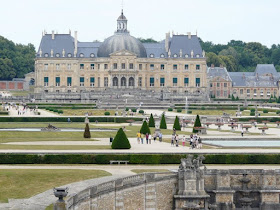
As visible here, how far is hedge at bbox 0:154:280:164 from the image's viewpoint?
4734cm

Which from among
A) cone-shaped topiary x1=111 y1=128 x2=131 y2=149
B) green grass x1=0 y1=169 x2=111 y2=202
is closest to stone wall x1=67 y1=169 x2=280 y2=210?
green grass x1=0 y1=169 x2=111 y2=202

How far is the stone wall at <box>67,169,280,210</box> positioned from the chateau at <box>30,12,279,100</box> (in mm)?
97815

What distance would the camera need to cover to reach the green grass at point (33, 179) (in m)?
37.5

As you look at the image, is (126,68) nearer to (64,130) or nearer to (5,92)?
(5,92)

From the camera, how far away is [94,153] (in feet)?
160

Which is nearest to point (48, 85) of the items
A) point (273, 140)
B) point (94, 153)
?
point (273, 140)

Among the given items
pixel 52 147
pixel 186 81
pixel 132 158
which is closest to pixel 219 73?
pixel 186 81

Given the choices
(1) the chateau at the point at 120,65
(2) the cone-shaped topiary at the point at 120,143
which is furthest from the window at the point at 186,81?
(2) the cone-shaped topiary at the point at 120,143

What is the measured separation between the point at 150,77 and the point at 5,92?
26.9 m

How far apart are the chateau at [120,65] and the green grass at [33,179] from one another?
322 feet

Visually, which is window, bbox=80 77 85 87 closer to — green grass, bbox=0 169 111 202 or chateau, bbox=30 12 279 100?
chateau, bbox=30 12 279 100

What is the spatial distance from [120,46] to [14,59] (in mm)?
32876

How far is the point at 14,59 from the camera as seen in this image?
167750 mm

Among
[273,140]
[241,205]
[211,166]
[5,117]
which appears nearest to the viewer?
[241,205]
